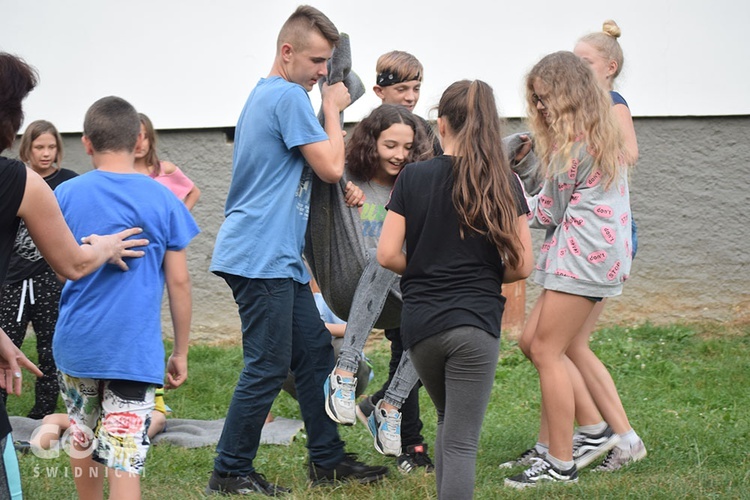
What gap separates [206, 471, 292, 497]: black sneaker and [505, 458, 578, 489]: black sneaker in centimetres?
101

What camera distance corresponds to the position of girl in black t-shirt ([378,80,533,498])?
3178 mm

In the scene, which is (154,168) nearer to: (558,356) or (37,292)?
(37,292)

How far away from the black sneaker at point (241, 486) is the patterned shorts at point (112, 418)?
0.65 metres

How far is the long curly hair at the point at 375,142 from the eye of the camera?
13.3 ft

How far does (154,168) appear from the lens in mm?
6359

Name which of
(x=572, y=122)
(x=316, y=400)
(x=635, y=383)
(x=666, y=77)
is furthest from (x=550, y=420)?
(x=666, y=77)

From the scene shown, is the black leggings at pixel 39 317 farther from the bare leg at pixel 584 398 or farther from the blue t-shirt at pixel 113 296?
the bare leg at pixel 584 398

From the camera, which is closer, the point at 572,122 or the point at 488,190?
the point at 488,190

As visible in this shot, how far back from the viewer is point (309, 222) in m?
4.15

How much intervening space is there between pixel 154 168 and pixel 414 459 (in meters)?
3.06

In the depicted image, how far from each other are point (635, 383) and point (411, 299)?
3.43 metres

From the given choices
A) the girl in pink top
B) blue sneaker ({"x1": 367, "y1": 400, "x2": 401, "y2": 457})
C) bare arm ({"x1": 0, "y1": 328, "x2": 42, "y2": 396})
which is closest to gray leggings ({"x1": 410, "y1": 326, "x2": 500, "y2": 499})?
blue sneaker ({"x1": 367, "y1": 400, "x2": 401, "y2": 457})

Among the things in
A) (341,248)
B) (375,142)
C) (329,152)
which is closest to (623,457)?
(341,248)

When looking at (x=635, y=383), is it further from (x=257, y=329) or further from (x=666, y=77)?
(x=257, y=329)
